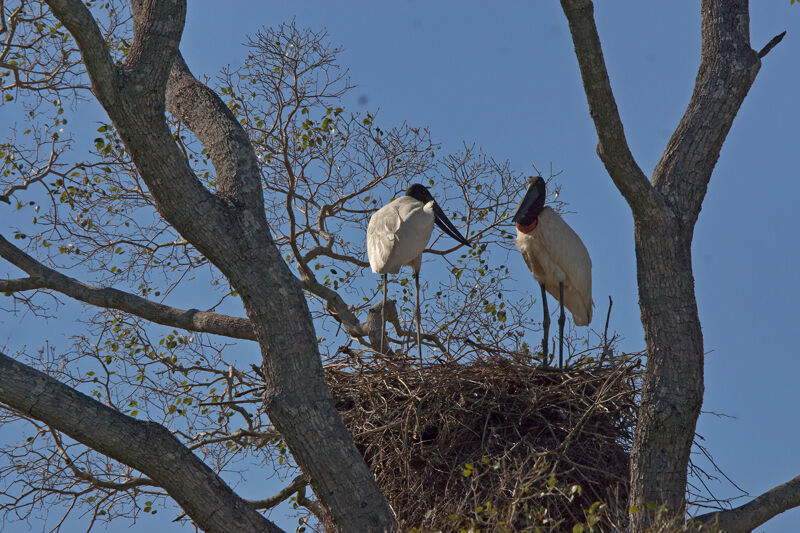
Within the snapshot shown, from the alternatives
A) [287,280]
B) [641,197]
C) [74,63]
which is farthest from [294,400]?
[74,63]

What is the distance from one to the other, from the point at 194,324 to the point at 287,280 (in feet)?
7.41

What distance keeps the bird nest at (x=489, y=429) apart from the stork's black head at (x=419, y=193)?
8.09 ft

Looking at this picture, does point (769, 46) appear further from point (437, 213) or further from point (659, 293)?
point (437, 213)

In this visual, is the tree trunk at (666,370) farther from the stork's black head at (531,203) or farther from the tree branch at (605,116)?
the stork's black head at (531,203)

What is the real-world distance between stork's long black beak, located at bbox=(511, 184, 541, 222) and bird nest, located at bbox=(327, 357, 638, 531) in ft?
5.27

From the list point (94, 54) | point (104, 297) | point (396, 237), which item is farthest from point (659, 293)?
point (104, 297)

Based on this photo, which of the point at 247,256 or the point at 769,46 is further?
the point at 769,46

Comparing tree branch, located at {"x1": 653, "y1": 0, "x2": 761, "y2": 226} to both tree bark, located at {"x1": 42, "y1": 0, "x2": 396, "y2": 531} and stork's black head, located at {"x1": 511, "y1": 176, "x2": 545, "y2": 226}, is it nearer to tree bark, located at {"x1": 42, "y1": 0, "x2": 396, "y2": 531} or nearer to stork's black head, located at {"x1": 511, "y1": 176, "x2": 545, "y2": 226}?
tree bark, located at {"x1": 42, "y1": 0, "x2": 396, "y2": 531}

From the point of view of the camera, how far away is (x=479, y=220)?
7898 mm

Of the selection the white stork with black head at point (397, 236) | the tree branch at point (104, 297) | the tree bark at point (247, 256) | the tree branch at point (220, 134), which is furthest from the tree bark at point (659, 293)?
the tree branch at point (104, 297)

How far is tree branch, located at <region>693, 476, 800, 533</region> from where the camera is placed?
165 inches

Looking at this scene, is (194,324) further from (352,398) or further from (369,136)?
(369,136)

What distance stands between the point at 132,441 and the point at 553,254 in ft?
12.1

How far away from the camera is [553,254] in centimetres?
674
